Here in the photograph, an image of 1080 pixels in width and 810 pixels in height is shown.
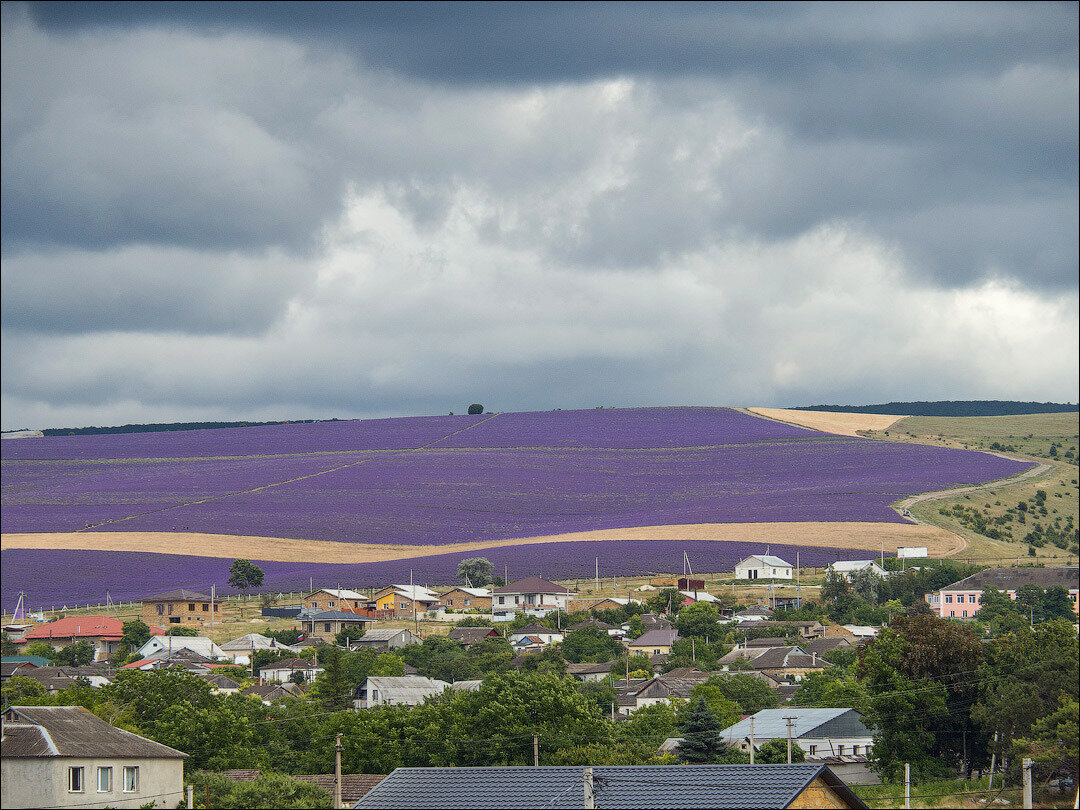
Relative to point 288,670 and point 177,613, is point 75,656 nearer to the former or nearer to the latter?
point 177,613

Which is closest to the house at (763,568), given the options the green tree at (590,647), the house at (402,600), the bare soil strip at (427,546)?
the bare soil strip at (427,546)

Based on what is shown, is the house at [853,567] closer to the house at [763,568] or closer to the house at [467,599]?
the house at [763,568]

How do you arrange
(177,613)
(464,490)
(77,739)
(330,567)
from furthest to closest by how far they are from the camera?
(464,490)
(330,567)
(177,613)
(77,739)

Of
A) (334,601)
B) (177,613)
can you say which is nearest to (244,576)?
(177,613)

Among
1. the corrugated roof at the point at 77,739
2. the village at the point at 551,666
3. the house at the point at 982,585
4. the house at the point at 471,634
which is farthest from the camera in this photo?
the house at the point at 471,634

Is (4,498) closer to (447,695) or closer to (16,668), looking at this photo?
(16,668)

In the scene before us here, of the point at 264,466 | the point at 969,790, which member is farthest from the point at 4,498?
the point at 969,790
